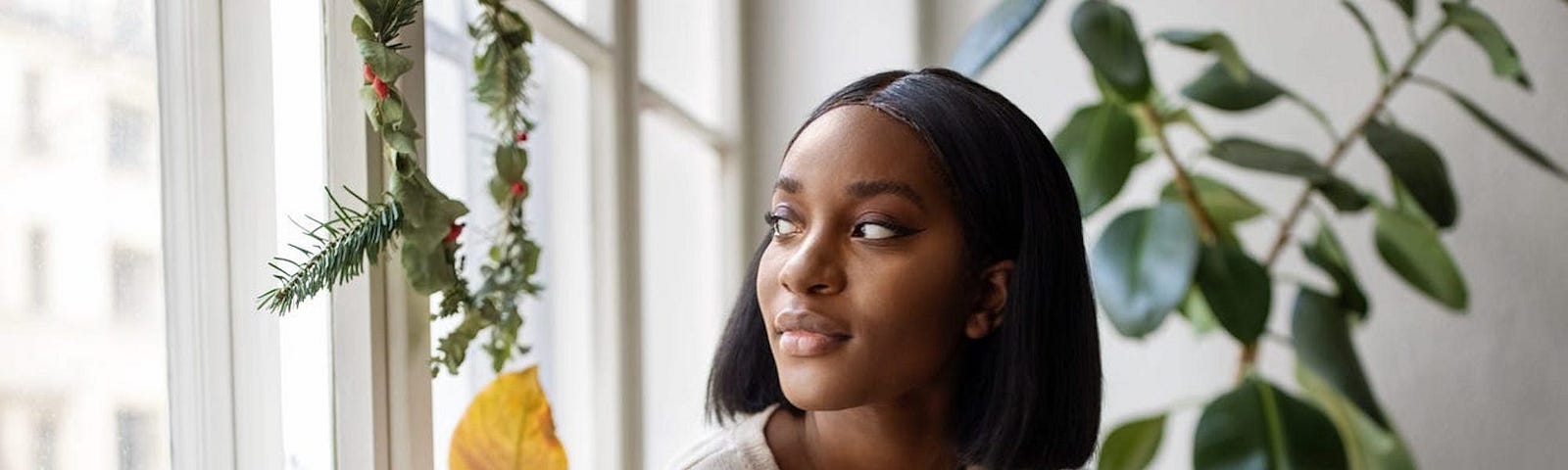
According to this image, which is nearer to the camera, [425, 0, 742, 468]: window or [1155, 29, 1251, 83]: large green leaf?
[425, 0, 742, 468]: window

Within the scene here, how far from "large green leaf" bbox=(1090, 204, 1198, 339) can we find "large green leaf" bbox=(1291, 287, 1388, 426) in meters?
0.26

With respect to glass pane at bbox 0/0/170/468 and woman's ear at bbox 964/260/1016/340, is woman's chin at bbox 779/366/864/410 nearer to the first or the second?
woman's ear at bbox 964/260/1016/340

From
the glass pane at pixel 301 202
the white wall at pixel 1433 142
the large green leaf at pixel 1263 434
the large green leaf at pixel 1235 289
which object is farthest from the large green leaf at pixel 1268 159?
the glass pane at pixel 301 202

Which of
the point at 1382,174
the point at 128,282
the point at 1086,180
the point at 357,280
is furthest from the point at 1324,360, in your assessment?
the point at 128,282

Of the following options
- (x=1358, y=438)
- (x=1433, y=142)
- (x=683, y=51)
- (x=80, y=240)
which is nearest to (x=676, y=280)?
(x=683, y=51)

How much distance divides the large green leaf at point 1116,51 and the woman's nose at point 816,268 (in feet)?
2.58

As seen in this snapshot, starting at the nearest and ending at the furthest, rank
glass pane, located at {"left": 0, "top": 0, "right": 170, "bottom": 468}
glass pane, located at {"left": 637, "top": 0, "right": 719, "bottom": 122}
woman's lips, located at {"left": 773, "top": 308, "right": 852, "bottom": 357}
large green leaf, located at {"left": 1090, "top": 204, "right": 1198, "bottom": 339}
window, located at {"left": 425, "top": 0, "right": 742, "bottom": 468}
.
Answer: glass pane, located at {"left": 0, "top": 0, "right": 170, "bottom": 468} → woman's lips, located at {"left": 773, "top": 308, "right": 852, "bottom": 357} → window, located at {"left": 425, "top": 0, "right": 742, "bottom": 468} → large green leaf, located at {"left": 1090, "top": 204, "right": 1198, "bottom": 339} → glass pane, located at {"left": 637, "top": 0, "right": 719, "bottom": 122}

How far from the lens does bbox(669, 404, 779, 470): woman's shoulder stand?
1.02 metres

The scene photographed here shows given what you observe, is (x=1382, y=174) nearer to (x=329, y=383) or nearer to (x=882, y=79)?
(x=882, y=79)

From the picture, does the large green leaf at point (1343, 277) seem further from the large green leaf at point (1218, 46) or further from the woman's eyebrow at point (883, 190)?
the woman's eyebrow at point (883, 190)

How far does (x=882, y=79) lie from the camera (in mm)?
991

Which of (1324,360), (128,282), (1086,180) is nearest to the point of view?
(128,282)

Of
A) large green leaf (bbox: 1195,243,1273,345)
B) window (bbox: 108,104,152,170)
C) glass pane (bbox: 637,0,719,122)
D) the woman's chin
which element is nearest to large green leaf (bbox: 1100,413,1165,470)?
large green leaf (bbox: 1195,243,1273,345)

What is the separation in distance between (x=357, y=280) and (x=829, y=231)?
0.95 ft
